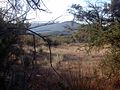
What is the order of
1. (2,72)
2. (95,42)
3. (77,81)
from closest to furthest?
(2,72) → (77,81) → (95,42)

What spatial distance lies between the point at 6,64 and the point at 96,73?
14.6ft

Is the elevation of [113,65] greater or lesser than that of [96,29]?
lesser

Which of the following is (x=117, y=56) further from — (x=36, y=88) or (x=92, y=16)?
(x=92, y=16)

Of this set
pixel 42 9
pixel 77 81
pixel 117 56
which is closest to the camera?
pixel 42 9

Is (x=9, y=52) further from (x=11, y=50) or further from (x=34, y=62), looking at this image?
(x=34, y=62)

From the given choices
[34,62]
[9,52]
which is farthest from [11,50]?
[34,62]

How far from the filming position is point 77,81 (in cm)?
954

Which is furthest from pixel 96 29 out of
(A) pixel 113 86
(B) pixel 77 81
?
(B) pixel 77 81

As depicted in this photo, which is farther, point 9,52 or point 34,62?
point 34,62

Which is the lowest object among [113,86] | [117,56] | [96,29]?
[113,86]

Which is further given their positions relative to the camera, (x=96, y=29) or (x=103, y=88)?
(x=96, y=29)

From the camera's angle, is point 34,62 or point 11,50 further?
point 34,62

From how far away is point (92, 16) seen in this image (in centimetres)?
4125

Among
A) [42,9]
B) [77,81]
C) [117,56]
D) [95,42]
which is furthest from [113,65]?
[42,9]
